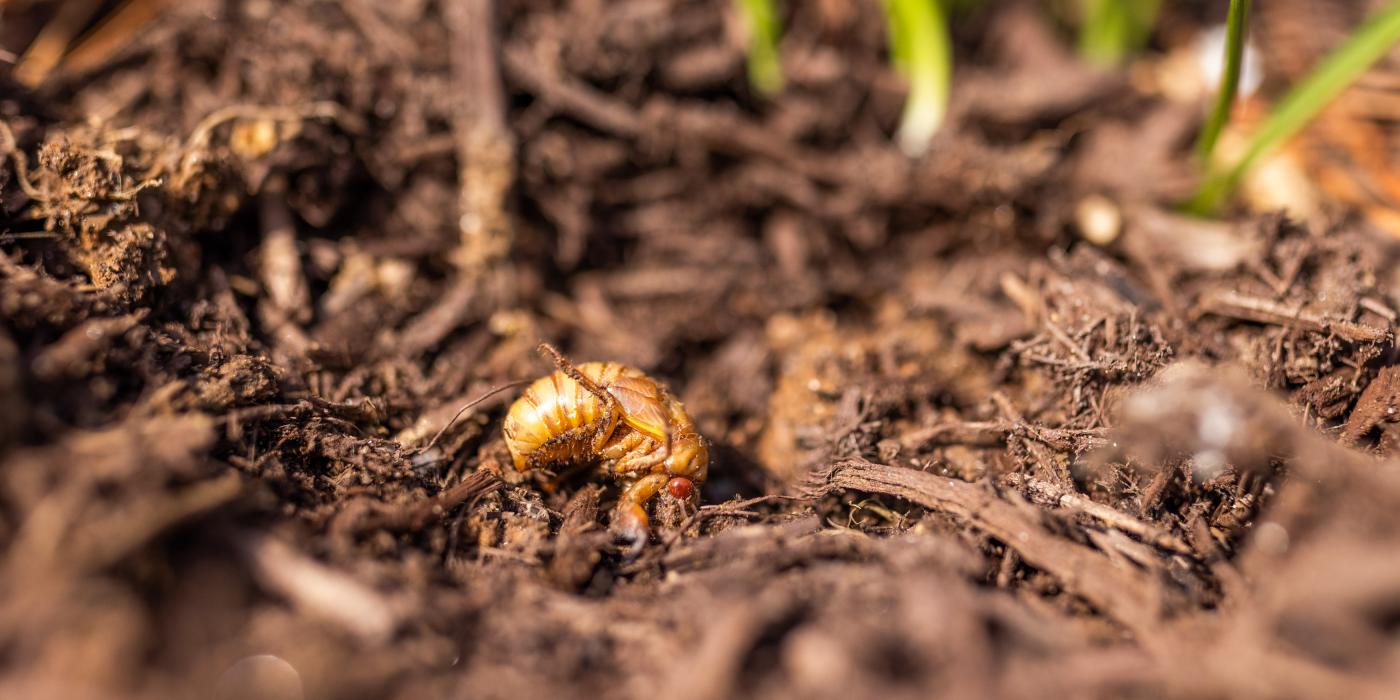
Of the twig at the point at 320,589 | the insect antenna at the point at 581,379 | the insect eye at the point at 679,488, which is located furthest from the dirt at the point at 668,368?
the insect antenna at the point at 581,379

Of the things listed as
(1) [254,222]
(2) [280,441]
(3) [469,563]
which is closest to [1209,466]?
(3) [469,563]

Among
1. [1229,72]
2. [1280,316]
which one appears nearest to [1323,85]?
[1229,72]

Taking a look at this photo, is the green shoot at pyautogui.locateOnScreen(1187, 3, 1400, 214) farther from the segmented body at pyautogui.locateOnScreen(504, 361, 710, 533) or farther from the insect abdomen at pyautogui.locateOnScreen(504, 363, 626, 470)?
the insect abdomen at pyautogui.locateOnScreen(504, 363, 626, 470)

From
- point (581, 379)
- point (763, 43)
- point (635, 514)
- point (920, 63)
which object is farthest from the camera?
point (920, 63)

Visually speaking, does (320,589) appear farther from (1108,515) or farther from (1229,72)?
(1229,72)

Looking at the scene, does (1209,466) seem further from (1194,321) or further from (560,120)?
(560,120)

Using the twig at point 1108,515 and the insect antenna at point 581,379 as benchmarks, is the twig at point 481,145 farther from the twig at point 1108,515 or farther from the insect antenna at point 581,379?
the twig at point 1108,515

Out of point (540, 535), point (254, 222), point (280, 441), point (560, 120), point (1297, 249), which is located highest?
point (560, 120)
